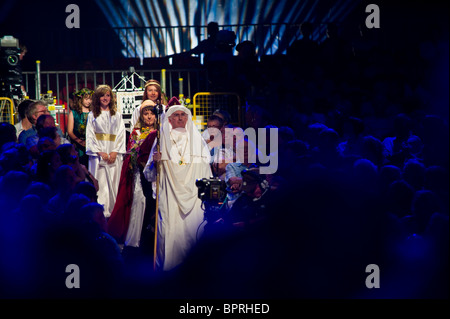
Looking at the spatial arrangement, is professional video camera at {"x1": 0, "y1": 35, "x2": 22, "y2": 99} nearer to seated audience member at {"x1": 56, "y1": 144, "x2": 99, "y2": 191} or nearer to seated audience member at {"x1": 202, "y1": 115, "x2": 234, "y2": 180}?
seated audience member at {"x1": 56, "y1": 144, "x2": 99, "y2": 191}

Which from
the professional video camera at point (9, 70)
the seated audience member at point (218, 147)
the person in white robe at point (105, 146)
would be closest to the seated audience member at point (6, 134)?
the person in white robe at point (105, 146)

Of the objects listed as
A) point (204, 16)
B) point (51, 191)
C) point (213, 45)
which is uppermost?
point (204, 16)

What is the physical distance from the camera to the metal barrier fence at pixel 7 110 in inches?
324

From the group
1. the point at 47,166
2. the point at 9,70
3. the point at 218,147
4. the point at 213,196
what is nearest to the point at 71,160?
the point at 47,166

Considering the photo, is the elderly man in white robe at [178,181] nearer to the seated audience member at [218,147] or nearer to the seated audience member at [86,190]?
the seated audience member at [218,147]

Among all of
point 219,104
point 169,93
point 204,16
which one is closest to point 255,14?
point 204,16

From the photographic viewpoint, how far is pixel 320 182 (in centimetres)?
342

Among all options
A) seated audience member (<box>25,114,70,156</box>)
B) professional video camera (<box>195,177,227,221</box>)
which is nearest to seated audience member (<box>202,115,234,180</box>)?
professional video camera (<box>195,177,227,221</box>)

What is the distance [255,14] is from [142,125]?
4.91 meters

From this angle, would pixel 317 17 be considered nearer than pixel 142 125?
No

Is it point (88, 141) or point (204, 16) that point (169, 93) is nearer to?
point (204, 16)

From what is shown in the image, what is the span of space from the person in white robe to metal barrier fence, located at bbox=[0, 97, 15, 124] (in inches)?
61.5

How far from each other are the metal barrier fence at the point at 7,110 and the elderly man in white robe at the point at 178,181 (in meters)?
3.04

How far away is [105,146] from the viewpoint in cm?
723
